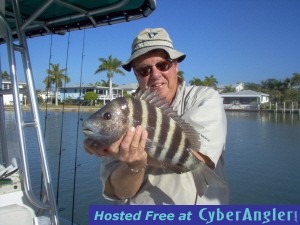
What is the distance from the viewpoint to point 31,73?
253 centimetres

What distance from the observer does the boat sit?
2.37 metres

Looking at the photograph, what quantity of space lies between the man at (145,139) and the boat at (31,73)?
30.3 inches

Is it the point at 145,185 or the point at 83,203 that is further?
the point at 83,203

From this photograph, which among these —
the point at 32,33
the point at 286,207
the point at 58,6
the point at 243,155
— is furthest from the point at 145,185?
A: the point at 243,155

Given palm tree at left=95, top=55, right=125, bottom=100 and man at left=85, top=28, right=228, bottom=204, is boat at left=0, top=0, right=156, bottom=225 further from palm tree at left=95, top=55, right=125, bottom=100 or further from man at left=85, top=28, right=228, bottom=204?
palm tree at left=95, top=55, right=125, bottom=100

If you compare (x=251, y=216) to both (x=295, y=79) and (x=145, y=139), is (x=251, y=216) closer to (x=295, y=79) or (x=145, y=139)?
(x=145, y=139)

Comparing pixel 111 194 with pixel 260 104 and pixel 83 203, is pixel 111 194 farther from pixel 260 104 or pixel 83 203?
pixel 260 104

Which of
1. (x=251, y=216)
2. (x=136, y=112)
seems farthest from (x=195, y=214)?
(x=136, y=112)

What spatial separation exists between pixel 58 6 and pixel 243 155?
14024 mm

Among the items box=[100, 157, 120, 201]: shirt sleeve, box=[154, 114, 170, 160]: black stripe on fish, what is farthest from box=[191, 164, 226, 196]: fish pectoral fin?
box=[100, 157, 120, 201]: shirt sleeve

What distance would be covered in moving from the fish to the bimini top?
5.05 feet

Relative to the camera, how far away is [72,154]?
13625mm

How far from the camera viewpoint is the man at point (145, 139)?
65.1 inches

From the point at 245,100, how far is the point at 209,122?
6477 cm
